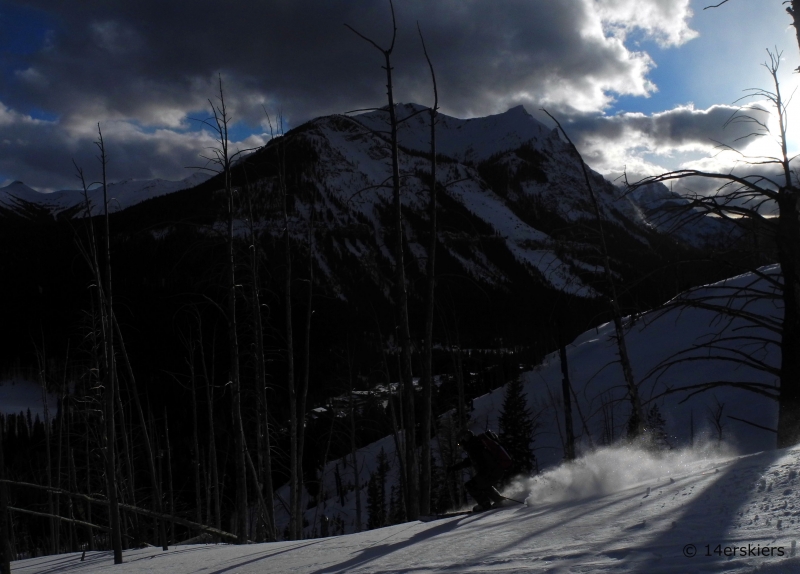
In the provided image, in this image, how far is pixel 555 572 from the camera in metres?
3.62

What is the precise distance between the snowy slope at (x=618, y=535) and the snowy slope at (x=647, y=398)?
70.4 ft

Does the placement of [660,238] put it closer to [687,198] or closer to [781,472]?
[687,198]

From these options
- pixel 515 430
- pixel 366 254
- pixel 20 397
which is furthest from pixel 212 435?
pixel 20 397

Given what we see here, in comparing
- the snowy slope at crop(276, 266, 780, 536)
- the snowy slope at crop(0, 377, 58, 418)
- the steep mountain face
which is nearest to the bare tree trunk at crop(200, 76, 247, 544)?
the steep mountain face

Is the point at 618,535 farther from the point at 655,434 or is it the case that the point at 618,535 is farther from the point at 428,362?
the point at 655,434

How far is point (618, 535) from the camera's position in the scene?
4105 millimetres

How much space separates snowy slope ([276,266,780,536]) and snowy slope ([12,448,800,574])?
70.4 feet

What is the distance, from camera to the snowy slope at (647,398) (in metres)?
33.5

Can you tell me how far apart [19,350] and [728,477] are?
97.2m

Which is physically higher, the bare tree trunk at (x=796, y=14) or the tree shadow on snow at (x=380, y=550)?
the bare tree trunk at (x=796, y=14)

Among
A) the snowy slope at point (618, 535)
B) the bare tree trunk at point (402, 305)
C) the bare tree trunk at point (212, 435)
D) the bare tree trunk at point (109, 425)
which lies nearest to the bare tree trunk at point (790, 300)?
the snowy slope at point (618, 535)

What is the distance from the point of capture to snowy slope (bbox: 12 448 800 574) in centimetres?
348

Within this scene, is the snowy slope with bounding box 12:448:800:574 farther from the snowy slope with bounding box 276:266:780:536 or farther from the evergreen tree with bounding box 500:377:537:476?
the evergreen tree with bounding box 500:377:537:476

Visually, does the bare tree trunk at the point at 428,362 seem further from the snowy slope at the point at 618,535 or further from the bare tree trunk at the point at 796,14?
the bare tree trunk at the point at 796,14
